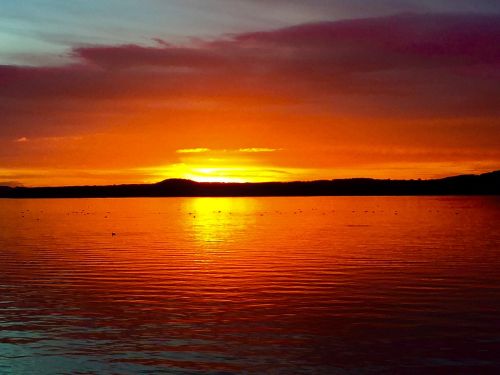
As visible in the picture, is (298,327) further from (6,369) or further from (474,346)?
(6,369)

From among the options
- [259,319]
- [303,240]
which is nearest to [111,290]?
[259,319]

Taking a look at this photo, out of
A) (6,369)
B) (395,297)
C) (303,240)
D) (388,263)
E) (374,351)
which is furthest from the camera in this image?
(303,240)

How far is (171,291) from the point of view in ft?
108

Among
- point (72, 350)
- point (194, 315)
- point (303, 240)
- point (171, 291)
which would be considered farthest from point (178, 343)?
point (303, 240)

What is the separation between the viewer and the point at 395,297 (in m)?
30.5

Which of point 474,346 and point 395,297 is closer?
point 474,346

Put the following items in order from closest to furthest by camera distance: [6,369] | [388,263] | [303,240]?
[6,369] → [388,263] → [303,240]

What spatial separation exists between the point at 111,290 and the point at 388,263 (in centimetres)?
1842

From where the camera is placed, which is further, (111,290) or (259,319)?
(111,290)

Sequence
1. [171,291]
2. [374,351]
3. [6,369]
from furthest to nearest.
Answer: [171,291] < [374,351] < [6,369]

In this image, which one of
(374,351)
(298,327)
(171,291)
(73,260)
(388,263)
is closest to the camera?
(374,351)

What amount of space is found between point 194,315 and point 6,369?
352 inches

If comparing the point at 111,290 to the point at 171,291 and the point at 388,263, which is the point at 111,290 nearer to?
the point at 171,291

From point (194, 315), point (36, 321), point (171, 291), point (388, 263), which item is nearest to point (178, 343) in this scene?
point (194, 315)
